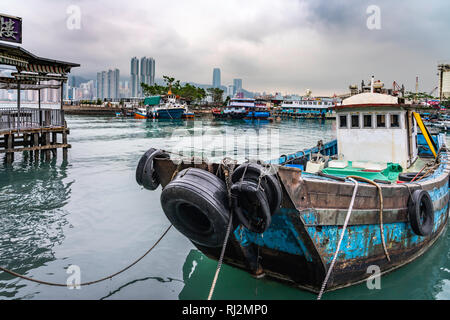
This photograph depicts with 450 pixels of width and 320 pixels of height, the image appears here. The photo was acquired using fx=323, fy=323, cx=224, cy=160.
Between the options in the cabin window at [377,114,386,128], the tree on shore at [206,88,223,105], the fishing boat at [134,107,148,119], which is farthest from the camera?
the tree on shore at [206,88,223,105]

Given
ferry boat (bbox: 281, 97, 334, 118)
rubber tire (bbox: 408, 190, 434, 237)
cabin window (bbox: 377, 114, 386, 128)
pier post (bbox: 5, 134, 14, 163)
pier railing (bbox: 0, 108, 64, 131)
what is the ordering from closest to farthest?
rubber tire (bbox: 408, 190, 434, 237) < cabin window (bbox: 377, 114, 386, 128) < pier post (bbox: 5, 134, 14, 163) < pier railing (bbox: 0, 108, 64, 131) < ferry boat (bbox: 281, 97, 334, 118)

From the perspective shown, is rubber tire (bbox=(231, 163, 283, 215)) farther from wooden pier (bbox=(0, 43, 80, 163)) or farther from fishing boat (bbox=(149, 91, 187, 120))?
fishing boat (bbox=(149, 91, 187, 120))

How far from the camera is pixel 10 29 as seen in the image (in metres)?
10.2

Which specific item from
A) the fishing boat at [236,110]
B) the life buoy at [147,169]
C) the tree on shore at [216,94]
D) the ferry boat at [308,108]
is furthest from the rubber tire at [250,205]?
the tree on shore at [216,94]

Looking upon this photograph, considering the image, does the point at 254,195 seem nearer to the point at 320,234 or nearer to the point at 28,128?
the point at 320,234

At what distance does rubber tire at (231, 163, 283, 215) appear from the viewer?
14.9 ft

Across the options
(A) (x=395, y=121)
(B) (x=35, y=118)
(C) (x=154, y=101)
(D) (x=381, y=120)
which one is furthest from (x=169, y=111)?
(A) (x=395, y=121)

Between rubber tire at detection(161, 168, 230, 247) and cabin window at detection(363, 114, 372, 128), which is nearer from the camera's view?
rubber tire at detection(161, 168, 230, 247)

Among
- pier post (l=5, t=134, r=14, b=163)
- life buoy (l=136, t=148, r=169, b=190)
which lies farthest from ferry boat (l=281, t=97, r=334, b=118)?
life buoy (l=136, t=148, r=169, b=190)

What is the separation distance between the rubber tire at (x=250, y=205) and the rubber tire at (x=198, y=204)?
0.66 ft

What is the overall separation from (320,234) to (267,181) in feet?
4.49

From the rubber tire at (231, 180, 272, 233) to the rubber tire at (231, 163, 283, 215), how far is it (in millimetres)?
90
